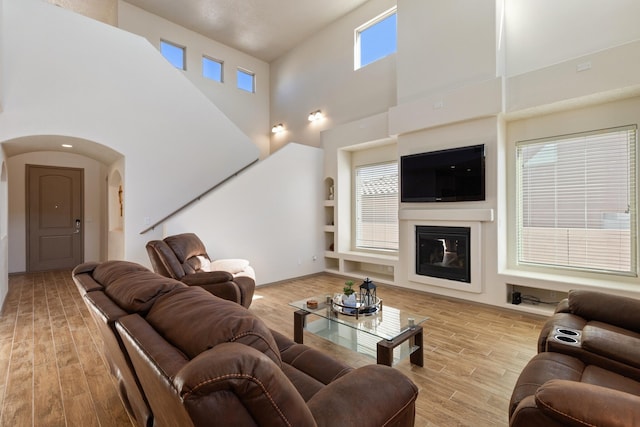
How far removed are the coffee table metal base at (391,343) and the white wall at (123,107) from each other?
3.57 m

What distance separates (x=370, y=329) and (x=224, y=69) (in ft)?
26.4

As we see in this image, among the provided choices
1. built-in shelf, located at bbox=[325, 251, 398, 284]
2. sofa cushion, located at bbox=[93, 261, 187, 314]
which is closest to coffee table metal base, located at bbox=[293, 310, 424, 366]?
sofa cushion, located at bbox=[93, 261, 187, 314]

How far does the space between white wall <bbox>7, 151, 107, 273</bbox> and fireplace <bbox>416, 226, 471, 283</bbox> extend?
7.45 m

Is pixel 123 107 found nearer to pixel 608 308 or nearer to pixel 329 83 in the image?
pixel 329 83

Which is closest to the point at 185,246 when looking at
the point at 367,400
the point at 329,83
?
the point at 367,400

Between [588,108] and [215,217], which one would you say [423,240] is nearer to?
[588,108]

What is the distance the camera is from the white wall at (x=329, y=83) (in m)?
6.39

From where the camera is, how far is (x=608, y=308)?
2143mm

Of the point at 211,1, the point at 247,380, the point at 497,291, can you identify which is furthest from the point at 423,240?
the point at 211,1

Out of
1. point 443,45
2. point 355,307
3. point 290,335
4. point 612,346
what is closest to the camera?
point 612,346

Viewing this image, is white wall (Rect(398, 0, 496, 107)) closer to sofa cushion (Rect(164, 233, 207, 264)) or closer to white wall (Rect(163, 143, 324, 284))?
white wall (Rect(163, 143, 324, 284))

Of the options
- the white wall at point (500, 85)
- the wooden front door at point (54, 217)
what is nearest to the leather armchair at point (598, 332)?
the white wall at point (500, 85)

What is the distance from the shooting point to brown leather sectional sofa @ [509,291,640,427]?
1.09m

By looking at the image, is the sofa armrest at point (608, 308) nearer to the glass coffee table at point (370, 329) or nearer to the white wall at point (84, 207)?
the glass coffee table at point (370, 329)
